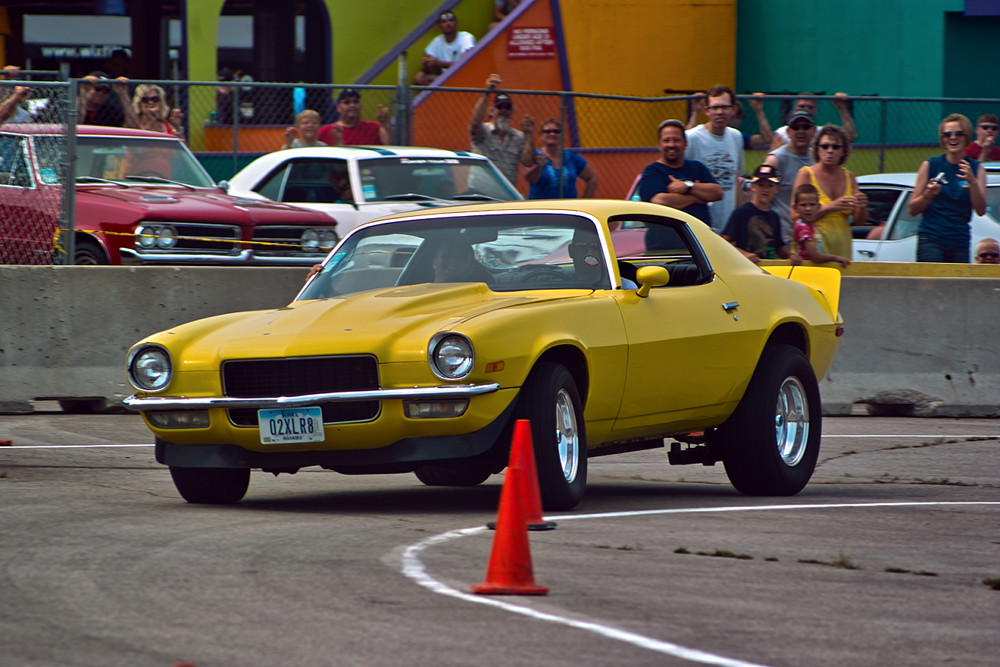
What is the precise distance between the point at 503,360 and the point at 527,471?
0.84 meters

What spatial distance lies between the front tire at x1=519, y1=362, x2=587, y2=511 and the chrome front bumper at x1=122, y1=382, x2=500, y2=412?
208 mm

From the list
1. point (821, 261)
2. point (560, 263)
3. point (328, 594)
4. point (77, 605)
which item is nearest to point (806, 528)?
point (560, 263)

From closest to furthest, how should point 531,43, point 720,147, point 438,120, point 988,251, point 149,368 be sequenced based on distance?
point 149,368, point 720,147, point 988,251, point 438,120, point 531,43

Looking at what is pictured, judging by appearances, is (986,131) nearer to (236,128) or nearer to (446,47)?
(236,128)

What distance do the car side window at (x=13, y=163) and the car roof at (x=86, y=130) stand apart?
0.26 ft

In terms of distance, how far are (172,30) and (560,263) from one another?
767 inches

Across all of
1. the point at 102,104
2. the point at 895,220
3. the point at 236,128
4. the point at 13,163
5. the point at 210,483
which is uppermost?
the point at 102,104

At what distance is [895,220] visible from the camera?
15.8m

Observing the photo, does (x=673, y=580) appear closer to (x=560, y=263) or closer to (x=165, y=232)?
(x=560, y=263)

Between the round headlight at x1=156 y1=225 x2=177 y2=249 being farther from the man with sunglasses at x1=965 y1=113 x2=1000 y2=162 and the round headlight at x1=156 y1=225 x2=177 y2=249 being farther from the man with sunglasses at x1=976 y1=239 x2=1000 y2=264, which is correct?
the man with sunglasses at x1=965 y1=113 x2=1000 y2=162

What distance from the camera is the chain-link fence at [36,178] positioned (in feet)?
41.2

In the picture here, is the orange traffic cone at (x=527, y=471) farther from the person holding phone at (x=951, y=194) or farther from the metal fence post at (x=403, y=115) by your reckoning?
the metal fence post at (x=403, y=115)

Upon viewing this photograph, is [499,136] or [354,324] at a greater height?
[499,136]

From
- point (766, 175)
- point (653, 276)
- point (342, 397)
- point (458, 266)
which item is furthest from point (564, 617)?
point (766, 175)
